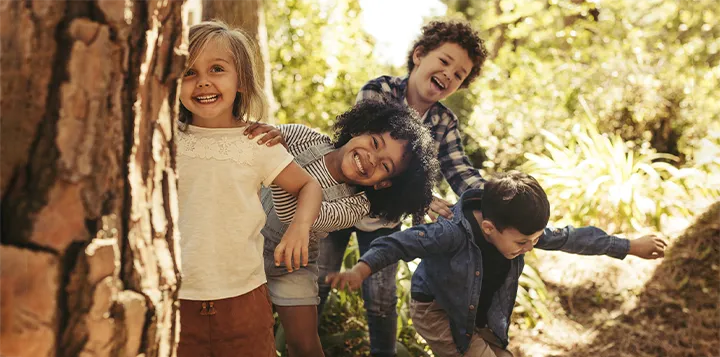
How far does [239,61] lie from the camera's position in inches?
82.0

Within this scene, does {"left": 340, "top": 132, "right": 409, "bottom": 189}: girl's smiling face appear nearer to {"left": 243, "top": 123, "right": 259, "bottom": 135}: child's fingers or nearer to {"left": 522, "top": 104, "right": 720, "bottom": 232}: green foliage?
{"left": 243, "top": 123, "right": 259, "bottom": 135}: child's fingers

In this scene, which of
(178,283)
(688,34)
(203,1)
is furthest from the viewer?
(688,34)

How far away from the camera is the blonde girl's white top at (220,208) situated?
196 centimetres

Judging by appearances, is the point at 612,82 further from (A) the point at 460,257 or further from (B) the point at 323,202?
(B) the point at 323,202

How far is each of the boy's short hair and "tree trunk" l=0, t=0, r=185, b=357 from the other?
159 cm

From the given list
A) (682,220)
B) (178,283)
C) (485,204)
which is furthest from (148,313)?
(682,220)

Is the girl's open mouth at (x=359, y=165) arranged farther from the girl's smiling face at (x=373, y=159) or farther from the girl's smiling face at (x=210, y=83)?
the girl's smiling face at (x=210, y=83)

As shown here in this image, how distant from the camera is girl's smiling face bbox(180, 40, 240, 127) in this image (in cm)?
202

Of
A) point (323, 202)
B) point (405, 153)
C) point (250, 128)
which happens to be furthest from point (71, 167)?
point (405, 153)

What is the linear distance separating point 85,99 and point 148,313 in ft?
1.44

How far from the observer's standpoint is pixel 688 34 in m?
8.48

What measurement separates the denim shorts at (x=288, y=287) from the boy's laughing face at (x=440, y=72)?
1174mm

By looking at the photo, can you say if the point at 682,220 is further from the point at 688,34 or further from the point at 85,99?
the point at 85,99

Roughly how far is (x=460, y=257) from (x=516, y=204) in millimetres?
312
